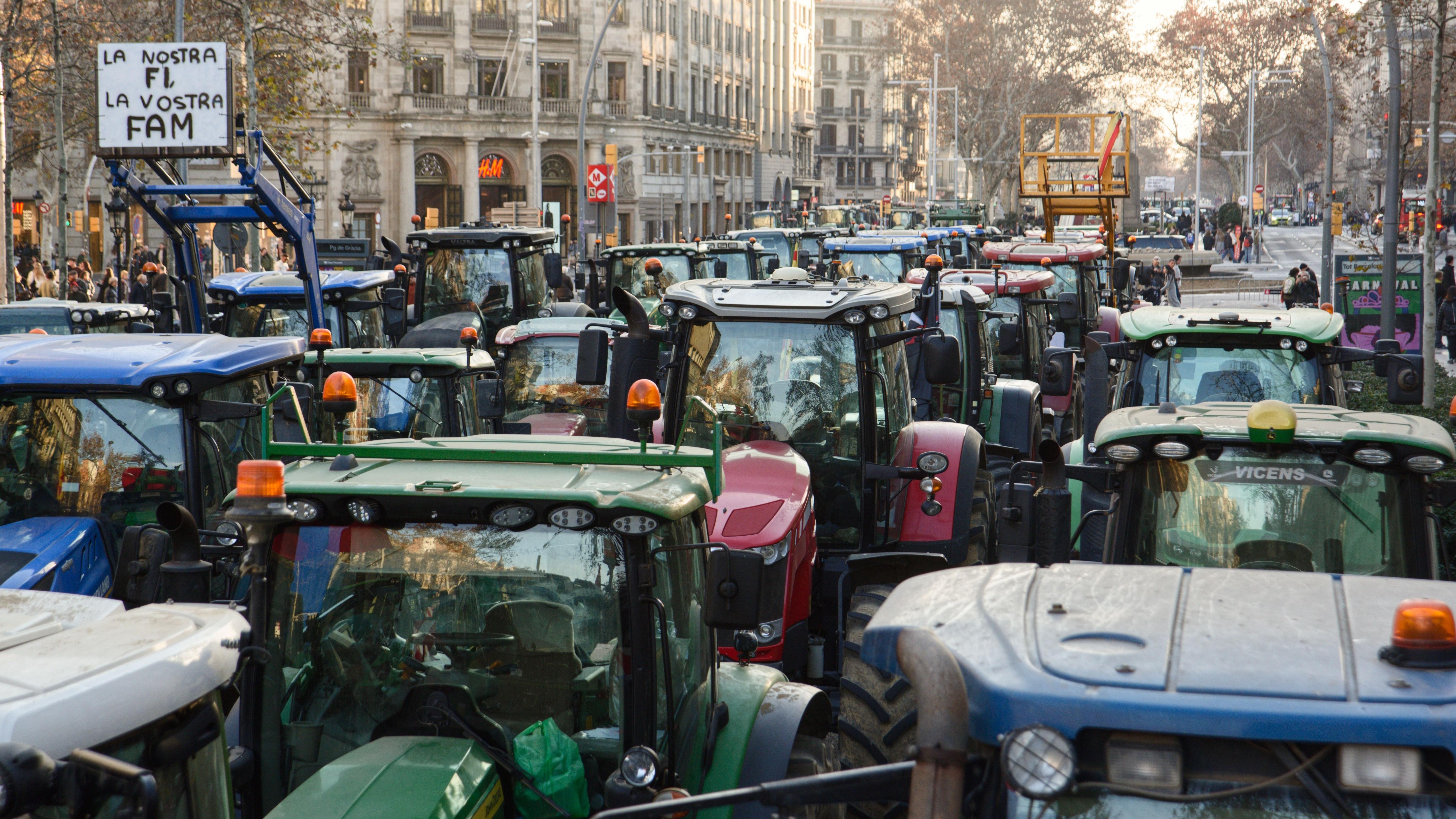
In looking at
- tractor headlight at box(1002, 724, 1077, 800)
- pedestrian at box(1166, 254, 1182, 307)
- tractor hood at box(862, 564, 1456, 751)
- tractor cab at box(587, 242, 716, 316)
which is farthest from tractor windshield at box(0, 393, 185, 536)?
pedestrian at box(1166, 254, 1182, 307)

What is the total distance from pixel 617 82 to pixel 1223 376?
67.8 m

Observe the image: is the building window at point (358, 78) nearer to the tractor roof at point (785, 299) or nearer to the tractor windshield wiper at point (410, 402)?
the tractor windshield wiper at point (410, 402)

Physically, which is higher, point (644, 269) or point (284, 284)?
point (644, 269)

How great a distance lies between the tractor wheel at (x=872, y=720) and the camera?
5316 mm

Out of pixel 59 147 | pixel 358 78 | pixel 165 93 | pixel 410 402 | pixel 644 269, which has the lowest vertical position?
pixel 410 402

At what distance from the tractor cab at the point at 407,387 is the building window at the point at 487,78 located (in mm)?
61069

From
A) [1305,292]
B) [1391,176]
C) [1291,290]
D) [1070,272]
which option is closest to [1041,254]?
[1070,272]

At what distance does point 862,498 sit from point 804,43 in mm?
108462

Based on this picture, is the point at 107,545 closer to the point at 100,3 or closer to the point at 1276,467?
the point at 1276,467

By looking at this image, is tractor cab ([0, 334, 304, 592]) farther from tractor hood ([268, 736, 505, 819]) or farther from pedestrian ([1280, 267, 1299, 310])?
pedestrian ([1280, 267, 1299, 310])

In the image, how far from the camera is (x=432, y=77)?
68.8 m

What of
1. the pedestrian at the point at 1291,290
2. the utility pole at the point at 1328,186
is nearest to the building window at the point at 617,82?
the utility pole at the point at 1328,186

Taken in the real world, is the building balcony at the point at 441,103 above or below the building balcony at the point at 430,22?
below

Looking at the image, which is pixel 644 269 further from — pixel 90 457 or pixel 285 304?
pixel 90 457
